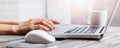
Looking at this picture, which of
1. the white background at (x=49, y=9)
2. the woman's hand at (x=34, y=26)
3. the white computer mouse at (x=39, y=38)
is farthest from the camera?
the white background at (x=49, y=9)

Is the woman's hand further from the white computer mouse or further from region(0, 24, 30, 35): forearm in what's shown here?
the white computer mouse

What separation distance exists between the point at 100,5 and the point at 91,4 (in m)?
0.11

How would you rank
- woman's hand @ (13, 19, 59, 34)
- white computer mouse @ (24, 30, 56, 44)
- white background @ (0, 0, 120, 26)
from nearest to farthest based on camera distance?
white computer mouse @ (24, 30, 56, 44)
woman's hand @ (13, 19, 59, 34)
white background @ (0, 0, 120, 26)

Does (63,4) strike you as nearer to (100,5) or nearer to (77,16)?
(77,16)

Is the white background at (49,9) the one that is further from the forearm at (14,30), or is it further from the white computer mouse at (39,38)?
the white computer mouse at (39,38)

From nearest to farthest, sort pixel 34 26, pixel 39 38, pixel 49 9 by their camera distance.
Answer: pixel 39 38
pixel 34 26
pixel 49 9

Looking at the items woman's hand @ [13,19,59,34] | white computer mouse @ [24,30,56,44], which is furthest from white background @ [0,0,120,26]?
white computer mouse @ [24,30,56,44]

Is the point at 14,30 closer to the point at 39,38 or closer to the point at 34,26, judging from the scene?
the point at 34,26

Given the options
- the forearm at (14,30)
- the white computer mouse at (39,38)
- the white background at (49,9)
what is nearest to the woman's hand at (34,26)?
the forearm at (14,30)

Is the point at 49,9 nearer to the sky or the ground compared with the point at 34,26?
nearer to the ground

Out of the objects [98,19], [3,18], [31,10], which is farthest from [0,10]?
[98,19]

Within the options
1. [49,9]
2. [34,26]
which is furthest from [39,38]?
[49,9]

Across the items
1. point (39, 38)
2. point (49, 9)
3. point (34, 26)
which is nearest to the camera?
point (39, 38)

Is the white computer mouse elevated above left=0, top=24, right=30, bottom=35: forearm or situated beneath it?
elevated above
